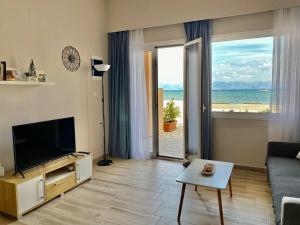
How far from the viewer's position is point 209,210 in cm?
276

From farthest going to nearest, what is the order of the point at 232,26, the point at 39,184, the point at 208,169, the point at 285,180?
the point at 232,26 → the point at 39,184 → the point at 208,169 → the point at 285,180

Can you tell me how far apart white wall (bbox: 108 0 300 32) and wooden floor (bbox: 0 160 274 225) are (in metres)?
2.63

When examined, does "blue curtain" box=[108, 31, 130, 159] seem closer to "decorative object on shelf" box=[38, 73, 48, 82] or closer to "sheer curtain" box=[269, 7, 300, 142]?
"decorative object on shelf" box=[38, 73, 48, 82]

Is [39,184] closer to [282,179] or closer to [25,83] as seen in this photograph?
[25,83]

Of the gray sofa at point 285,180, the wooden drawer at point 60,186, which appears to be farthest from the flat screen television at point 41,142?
the gray sofa at point 285,180

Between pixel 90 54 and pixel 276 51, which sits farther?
pixel 90 54

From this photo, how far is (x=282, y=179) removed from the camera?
8.30 feet

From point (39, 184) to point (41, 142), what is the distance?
0.54m

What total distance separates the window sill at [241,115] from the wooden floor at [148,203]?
2.99ft

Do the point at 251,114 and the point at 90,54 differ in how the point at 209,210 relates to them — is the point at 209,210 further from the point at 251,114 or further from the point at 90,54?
A: the point at 90,54

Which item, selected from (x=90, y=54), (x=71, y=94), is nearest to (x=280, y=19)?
(x=90, y=54)

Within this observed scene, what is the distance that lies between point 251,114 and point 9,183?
3.58 meters

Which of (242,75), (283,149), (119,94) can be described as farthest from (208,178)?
(119,94)

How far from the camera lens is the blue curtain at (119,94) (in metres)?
4.72
